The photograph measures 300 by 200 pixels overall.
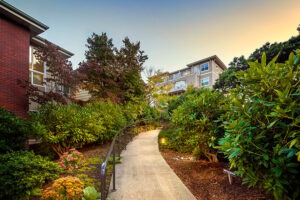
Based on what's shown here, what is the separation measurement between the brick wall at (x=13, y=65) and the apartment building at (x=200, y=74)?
19135 millimetres

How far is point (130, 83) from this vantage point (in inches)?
509

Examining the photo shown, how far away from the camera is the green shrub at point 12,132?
4227 millimetres

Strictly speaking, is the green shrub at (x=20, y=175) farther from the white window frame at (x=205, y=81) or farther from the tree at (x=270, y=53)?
the white window frame at (x=205, y=81)

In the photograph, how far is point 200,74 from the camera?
27.8m

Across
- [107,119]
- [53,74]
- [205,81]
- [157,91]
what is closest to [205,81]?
[205,81]

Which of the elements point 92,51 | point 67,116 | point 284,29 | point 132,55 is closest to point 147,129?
point 132,55

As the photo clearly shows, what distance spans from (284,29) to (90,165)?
12099 mm

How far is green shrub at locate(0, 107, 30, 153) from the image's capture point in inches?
166

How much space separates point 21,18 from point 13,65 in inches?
87.6

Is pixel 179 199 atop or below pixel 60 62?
below

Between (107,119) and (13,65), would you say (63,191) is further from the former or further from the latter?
(13,65)

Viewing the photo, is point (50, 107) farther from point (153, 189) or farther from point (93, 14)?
point (93, 14)

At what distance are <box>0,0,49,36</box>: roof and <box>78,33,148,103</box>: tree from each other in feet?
10.6

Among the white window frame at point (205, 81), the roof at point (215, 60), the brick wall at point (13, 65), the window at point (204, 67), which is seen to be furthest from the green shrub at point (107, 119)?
the window at point (204, 67)
